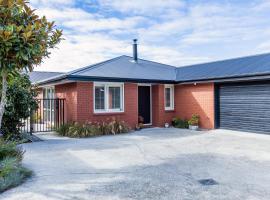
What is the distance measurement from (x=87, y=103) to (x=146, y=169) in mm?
6972

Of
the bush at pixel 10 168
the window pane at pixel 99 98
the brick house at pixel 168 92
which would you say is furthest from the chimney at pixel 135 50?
the bush at pixel 10 168

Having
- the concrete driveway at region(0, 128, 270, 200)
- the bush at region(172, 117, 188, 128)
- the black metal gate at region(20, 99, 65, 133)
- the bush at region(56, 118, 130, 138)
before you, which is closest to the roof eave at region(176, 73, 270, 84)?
the bush at region(172, 117, 188, 128)

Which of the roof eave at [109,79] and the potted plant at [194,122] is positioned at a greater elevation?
the roof eave at [109,79]

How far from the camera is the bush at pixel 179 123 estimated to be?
14788mm

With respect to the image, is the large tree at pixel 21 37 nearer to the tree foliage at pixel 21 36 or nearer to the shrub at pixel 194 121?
the tree foliage at pixel 21 36

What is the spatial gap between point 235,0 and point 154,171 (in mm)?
9494

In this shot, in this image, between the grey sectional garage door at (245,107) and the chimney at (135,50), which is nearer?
the grey sectional garage door at (245,107)

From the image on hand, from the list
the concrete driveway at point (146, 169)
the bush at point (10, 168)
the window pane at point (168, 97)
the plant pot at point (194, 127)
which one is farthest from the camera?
the window pane at point (168, 97)

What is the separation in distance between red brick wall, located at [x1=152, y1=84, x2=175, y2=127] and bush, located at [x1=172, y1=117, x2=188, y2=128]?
357 millimetres

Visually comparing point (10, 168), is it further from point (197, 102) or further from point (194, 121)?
point (197, 102)

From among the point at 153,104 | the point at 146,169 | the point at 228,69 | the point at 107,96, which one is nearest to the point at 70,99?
the point at 107,96

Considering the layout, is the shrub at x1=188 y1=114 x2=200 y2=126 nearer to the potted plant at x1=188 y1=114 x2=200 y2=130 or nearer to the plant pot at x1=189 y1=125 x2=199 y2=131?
the potted plant at x1=188 y1=114 x2=200 y2=130

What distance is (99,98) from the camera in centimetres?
1322

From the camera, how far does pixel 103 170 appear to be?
6.26 metres
